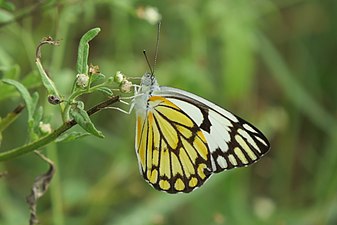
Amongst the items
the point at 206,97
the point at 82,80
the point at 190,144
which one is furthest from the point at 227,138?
the point at 206,97

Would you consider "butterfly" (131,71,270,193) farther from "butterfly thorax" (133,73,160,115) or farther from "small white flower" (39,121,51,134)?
"small white flower" (39,121,51,134)

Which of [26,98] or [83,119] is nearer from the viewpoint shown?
[83,119]

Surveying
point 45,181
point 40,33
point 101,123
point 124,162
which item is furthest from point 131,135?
point 45,181

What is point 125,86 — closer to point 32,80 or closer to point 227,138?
point 32,80

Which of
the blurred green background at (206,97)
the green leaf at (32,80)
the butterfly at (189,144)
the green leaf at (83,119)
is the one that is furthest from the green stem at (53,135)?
the blurred green background at (206,97)

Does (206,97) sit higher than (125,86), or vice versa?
(206,97)

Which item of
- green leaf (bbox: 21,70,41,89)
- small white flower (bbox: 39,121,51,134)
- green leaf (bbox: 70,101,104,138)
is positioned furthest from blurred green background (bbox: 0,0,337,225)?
green leaf (bbox: 70,101,104,138)

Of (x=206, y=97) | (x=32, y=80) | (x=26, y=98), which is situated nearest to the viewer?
(x=26, y=98)

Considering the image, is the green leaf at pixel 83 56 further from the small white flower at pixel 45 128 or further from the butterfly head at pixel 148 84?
the butterfly head at pixel 148 84

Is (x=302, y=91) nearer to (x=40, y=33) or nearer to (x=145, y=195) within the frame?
(x=145, y=195)
